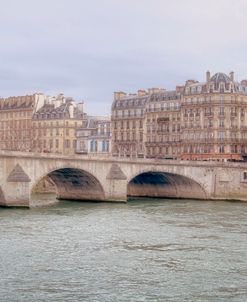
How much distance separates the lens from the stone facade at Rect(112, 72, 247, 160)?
355 feet

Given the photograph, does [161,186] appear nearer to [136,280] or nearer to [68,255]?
[68,255]

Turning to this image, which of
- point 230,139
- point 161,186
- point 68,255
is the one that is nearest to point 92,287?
point 68,255

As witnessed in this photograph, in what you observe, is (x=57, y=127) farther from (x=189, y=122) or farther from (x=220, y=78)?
(x=220, y=78)

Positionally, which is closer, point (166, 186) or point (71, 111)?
point (166, 186)

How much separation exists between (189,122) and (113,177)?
37.0 metres

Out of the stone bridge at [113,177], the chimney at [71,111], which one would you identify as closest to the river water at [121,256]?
the stone bridge at [113,177]

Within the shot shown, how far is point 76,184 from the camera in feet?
265

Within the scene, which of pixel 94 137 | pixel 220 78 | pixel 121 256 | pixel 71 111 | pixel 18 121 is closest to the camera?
pixel 121 256

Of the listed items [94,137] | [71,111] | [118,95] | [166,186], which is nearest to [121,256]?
[166,186]

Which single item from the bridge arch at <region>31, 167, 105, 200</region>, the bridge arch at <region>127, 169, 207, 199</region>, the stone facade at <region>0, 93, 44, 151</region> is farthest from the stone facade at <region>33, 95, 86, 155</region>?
the bridge arch at <region>31, 167, 105, 200</region>

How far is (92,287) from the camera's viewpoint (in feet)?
109

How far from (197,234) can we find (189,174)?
35.8 meters

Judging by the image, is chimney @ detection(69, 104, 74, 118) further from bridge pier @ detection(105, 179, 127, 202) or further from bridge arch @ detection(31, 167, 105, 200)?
bridge pier @ detection(105, 179, 127, 202)

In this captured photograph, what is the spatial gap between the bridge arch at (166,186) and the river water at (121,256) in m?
21.4
